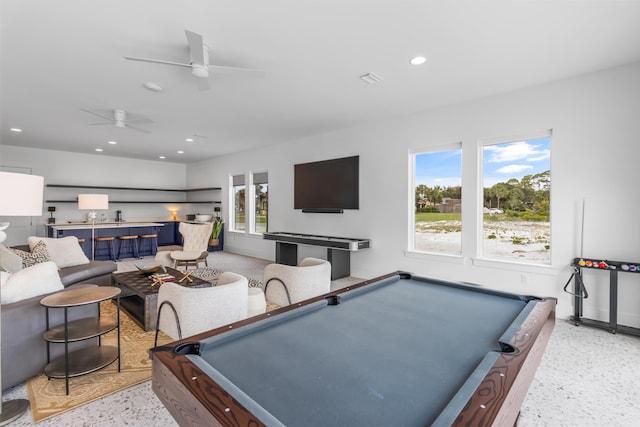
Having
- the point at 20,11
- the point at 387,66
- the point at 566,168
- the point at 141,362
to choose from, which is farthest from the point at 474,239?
the point at 20,11

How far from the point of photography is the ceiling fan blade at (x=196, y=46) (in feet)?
7.49

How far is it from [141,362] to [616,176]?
484 cm

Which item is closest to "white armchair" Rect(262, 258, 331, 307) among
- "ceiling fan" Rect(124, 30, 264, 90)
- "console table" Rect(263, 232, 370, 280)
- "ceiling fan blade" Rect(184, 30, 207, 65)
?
"console table" Rect(263, 232, 370, 280)

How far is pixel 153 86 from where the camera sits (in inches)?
144

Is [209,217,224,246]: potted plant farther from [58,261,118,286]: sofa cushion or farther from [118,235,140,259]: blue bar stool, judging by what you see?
[58,261,118,286]: sofa cushion

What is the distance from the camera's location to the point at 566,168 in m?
3.45

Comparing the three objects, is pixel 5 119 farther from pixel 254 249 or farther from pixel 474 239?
pixel 474 239

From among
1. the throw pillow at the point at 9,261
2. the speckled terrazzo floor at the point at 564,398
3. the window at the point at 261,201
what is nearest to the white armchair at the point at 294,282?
the speckled terrazzo floor at the point at 564,398

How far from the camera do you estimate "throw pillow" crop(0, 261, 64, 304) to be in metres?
2.15

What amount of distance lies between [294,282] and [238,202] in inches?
229

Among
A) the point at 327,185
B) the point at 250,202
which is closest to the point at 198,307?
the point at 327,185

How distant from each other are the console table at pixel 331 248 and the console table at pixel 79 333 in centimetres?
320

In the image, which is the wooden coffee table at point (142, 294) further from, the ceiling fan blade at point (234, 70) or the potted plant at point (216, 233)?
the potted plant at point (216, 233)

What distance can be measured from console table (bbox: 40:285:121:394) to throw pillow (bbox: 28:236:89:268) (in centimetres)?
211
